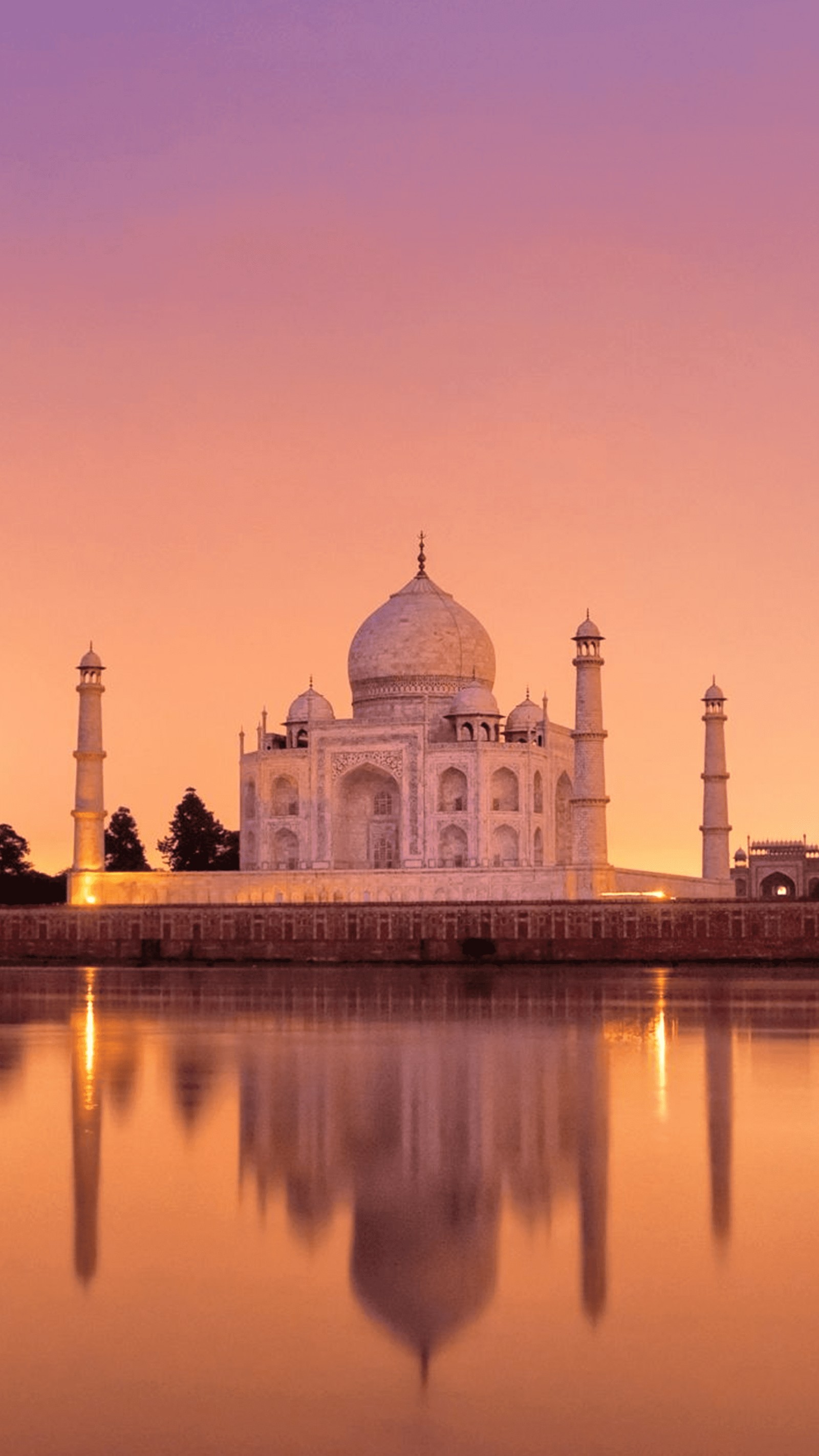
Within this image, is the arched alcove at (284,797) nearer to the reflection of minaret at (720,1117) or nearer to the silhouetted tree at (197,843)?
the silhouetted tree at (197,843)

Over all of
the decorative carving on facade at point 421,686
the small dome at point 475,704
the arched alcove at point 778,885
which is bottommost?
the arched alcove at point 778,885

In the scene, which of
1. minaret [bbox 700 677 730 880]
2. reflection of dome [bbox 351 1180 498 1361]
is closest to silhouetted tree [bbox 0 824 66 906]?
minaret [bbox 700 677 730 880]

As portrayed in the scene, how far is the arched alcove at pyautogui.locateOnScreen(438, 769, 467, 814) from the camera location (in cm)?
4384

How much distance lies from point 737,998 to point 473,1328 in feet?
57.7

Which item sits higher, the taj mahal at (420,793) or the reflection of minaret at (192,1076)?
the taj mahal at (420,793)

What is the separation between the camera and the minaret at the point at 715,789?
47.4m

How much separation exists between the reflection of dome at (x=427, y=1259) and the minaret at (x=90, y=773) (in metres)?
37.9

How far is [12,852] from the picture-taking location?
55031mm

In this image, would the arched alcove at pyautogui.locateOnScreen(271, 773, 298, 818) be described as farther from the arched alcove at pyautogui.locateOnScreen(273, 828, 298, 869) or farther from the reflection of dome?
the reflection of dome

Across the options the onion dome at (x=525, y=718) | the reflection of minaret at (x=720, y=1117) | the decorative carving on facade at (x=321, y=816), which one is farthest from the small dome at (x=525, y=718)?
the reflection of minaret at (x=720, y=1117)

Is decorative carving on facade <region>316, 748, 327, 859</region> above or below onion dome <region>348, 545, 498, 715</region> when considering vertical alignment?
below

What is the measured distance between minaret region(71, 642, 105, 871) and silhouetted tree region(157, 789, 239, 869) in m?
12.0

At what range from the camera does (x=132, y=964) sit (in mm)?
37875

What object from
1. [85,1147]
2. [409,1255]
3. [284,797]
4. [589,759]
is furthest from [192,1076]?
[284,797]
